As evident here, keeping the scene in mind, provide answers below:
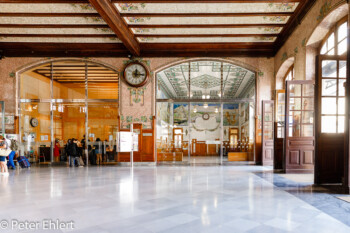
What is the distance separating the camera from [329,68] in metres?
6.03

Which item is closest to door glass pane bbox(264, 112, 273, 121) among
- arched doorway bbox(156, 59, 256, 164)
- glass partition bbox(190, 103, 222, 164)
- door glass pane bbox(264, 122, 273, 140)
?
door glass pane bbox(264, 122, 273, 140)

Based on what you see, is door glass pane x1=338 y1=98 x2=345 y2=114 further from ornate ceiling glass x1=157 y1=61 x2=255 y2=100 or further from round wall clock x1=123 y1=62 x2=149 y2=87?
round wall clock x1=123 y1=62 x2=149 y2=87

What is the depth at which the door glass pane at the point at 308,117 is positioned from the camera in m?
7.30

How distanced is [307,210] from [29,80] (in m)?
11.0

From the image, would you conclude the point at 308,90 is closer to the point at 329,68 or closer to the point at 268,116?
the point at 329,68

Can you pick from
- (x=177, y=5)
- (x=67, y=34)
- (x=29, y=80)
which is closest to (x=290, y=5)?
(x=177, y=5)

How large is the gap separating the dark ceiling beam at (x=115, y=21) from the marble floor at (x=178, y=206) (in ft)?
13.7

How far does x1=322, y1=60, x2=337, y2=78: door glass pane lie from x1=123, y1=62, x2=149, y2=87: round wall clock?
6.28 m

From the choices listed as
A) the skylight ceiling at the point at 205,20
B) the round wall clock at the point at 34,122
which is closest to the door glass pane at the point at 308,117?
the skylight ceiling at the point at 205,20

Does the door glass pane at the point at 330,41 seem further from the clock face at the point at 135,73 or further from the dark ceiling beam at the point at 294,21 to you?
the clock face at the point at 135,73

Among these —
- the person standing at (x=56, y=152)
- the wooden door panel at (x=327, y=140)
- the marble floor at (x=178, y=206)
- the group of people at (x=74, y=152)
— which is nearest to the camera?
the marble floor at (x=178, y=206)

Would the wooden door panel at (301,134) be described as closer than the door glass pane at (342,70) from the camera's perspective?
No

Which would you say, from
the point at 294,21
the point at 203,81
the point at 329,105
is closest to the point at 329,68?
the point at 329,105

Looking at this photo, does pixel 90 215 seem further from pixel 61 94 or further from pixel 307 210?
pixel 61 94
